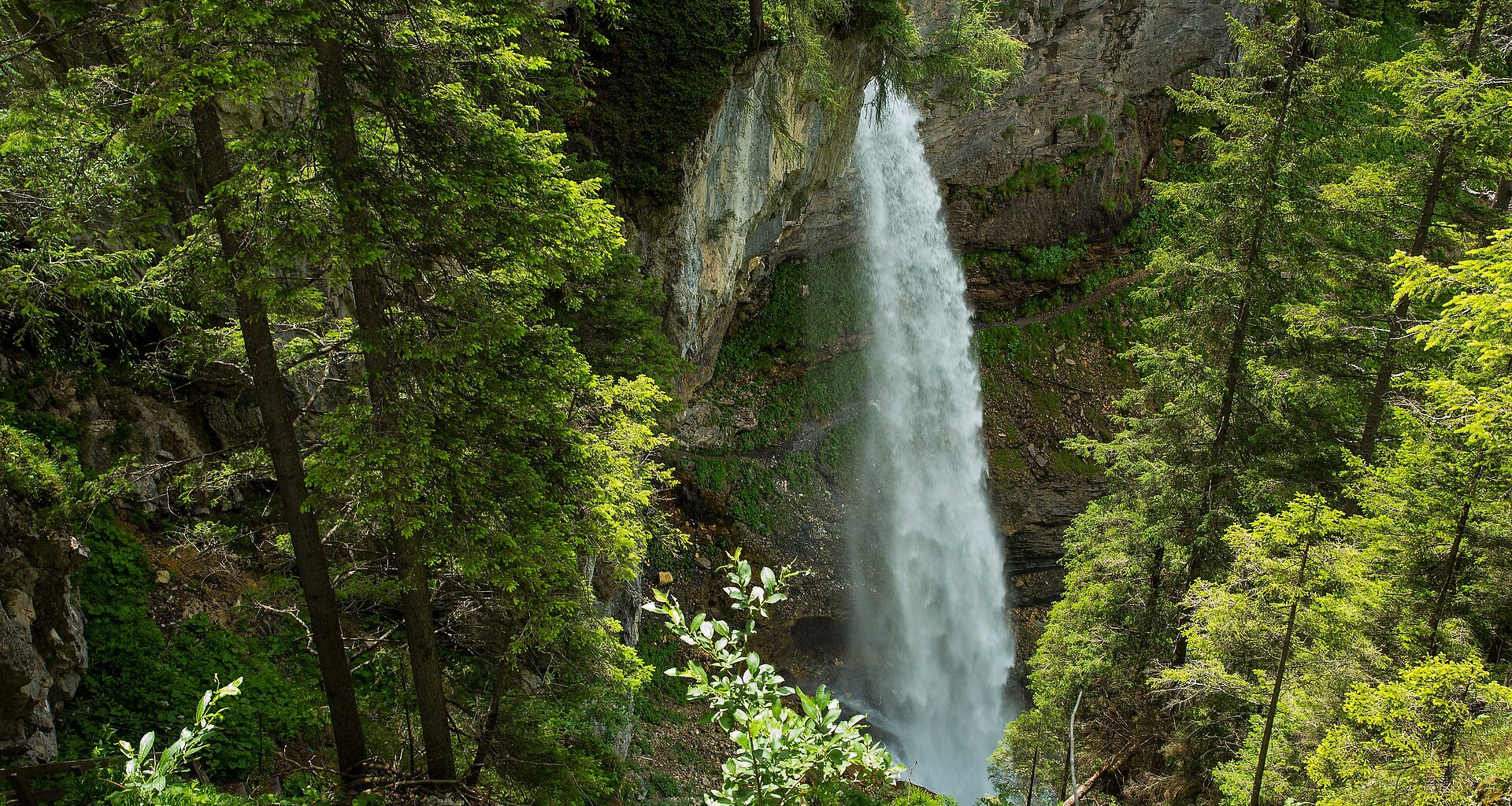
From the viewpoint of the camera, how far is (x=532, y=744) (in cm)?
593

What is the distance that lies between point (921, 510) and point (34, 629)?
63.5ft

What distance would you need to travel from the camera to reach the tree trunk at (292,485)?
187 inches

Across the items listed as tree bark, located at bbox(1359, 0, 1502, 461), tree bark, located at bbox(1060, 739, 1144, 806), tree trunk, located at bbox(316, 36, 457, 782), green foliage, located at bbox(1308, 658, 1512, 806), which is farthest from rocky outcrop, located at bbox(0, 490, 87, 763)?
tree bark, located at bbox(1359, 0, 1502, 461)

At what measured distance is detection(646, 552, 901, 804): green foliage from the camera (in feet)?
6.90

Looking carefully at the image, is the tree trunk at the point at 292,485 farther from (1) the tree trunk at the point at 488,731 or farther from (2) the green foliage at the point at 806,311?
(2) the green foliage at the point at 806,311

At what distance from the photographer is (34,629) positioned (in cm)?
573

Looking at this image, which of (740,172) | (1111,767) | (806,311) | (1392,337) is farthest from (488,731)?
(806,311)

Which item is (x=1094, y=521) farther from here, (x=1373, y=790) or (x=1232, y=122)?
(x=1373, y=790)

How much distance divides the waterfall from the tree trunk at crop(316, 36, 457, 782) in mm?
15681

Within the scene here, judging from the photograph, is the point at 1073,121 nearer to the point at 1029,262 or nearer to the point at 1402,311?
the point at 1029,262

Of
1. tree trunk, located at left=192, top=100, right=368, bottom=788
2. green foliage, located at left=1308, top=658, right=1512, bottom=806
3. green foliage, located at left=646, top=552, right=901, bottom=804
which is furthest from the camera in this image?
green foliage, located at left=1308, top=658, right=1512, bottom=806

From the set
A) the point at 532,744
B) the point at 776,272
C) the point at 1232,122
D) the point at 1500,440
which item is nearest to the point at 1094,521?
the point at 1232,122

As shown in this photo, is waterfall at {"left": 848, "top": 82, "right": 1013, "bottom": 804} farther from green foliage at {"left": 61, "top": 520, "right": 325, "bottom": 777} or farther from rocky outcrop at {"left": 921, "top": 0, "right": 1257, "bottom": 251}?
green foliage at {"left": 61, "top": 520, "right": 325, "bottom": 777}

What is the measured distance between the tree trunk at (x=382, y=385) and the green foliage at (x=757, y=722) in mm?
2856
